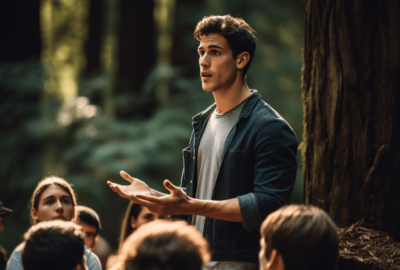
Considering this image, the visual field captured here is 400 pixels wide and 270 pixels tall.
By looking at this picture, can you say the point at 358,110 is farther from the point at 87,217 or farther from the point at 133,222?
the point at 87,217

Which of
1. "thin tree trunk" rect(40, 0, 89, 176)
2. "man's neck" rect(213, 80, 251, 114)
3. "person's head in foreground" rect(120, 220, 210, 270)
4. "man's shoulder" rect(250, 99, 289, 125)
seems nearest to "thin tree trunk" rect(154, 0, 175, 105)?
"thin tree trunk" rect(40, 0, 89, 176)

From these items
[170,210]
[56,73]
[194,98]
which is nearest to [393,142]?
[170,210]

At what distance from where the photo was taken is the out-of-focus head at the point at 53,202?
3.31m

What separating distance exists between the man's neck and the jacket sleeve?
34cm

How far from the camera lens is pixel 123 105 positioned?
7828 millimetres

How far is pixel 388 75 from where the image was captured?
8.72 ft

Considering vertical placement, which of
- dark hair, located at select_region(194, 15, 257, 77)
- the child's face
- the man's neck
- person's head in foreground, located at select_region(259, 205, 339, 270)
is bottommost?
the child's face

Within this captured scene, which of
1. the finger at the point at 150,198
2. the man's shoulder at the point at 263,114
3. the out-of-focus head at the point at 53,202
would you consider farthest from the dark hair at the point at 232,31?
the out-of-focus head at the point at 53,202

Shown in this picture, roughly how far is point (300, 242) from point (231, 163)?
708mm

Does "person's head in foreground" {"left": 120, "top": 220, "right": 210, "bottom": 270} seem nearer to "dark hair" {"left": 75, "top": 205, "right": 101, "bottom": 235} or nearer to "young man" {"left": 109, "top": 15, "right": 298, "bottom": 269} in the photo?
"young man" {"left": 109, "top": 15, "right": 298, "bottom": 269}

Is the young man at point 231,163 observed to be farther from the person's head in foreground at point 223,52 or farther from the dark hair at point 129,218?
the dark hair at point 129,218

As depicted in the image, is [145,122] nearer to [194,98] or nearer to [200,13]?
[194,98]

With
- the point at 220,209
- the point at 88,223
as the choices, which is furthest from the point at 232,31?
the point at 88,223

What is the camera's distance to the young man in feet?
6.81
